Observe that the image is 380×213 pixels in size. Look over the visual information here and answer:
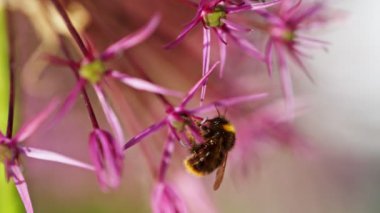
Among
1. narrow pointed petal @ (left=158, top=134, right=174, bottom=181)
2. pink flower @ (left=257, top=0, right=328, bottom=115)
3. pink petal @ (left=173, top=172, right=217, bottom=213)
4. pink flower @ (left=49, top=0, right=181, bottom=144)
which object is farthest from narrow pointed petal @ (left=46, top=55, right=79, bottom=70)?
pink petal @ (left=173, top=172, right=217, bottom=213)

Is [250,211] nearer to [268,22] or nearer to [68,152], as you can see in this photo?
[68,152]

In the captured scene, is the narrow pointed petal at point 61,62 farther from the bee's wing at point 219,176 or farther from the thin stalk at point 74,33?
the bee's wing at point 219,176

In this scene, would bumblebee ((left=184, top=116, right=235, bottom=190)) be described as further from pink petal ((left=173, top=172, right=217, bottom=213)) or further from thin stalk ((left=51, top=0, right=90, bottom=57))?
pink petal ((left=173, top=172, right=217, bottom=213))

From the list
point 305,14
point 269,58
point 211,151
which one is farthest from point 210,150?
point 305,14

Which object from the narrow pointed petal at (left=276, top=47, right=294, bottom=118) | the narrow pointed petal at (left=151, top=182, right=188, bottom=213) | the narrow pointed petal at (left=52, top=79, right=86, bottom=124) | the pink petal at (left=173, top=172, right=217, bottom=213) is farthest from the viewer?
the pink petal at (left=173, top=172, right=217, bottom=213)

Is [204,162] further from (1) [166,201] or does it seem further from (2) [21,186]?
(2) [21,186]

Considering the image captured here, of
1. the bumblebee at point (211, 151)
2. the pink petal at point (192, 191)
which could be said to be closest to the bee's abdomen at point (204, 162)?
the bumblebee at point (211, 151)
